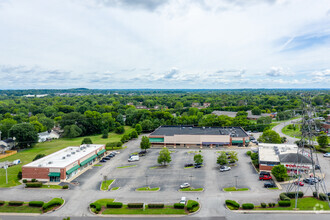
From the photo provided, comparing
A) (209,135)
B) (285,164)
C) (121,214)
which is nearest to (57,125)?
(209,135)

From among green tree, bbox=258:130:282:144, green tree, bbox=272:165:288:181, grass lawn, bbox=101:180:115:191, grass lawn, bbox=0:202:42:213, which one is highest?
green tree, bbox=258:130:282:144

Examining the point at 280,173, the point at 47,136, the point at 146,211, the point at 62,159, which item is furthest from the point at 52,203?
the point at 47,136

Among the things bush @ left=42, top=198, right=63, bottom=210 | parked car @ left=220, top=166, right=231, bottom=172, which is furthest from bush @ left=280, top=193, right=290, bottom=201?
bush @ left=42, top=198, right=63, bottom=210

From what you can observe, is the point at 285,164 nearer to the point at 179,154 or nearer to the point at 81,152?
the point at 179,154

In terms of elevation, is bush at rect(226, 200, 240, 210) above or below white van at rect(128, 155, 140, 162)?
above

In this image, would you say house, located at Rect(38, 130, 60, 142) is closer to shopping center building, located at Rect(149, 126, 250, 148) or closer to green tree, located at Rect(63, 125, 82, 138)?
green tree, located at Rect(63, 125, 82, 138)

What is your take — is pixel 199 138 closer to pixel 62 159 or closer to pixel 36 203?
pixel 62 159

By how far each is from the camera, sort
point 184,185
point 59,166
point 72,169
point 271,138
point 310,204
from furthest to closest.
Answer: point 271,138
point 72,169
point 59,166
point 184,185
point 310,204

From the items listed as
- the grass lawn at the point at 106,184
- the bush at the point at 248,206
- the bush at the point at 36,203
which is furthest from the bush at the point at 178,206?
the bush at the point at 36,203
